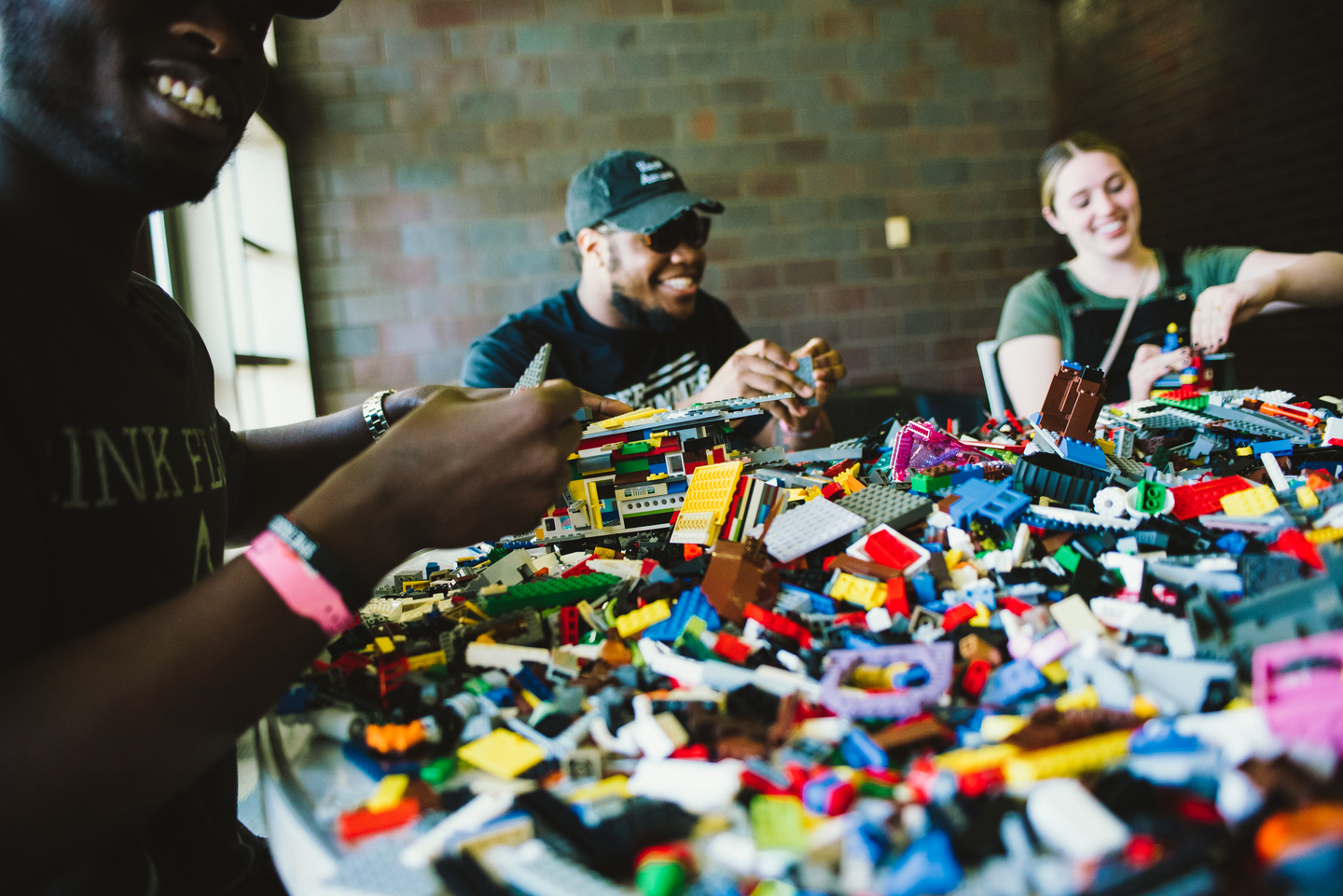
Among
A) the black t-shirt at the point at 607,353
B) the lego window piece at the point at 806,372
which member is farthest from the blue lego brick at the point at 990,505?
the black t-shirt at the point at 607,353

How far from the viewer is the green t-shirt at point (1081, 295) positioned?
191 centimetres

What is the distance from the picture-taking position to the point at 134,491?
63cm

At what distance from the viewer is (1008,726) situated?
51 centimetres

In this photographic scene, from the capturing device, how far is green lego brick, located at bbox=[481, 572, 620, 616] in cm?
82

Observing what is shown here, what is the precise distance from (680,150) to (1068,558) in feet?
10.9

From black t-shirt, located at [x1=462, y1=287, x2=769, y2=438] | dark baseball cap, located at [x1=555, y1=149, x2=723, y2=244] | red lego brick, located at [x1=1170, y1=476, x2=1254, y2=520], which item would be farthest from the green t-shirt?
red lego brick, located at [x1=1170, y1=476, x2=1254, y2=520]

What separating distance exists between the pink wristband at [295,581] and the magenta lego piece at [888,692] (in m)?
0.35

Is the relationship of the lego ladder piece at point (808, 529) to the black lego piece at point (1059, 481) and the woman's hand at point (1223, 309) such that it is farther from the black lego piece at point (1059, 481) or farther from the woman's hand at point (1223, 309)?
the woman's hand at point (1223, 309)

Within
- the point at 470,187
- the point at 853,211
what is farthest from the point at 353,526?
the point at 853,211

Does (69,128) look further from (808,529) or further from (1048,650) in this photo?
(1048,650)

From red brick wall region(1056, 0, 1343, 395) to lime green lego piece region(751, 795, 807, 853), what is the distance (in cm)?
349

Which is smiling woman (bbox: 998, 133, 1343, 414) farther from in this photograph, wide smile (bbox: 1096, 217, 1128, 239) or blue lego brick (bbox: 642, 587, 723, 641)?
blue lego brick (bbox: 642, 587, 723, 641)

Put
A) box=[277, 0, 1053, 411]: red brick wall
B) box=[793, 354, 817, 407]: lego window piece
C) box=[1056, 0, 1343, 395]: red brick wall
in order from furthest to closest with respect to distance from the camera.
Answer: box=[277, 0, 1053, 411]: red brick wall
box=[1056, 0, 1343, 395]: red brick wall
box=[793, 354, 817, 407]: lego window piece

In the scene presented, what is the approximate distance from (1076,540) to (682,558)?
40 centimetres
